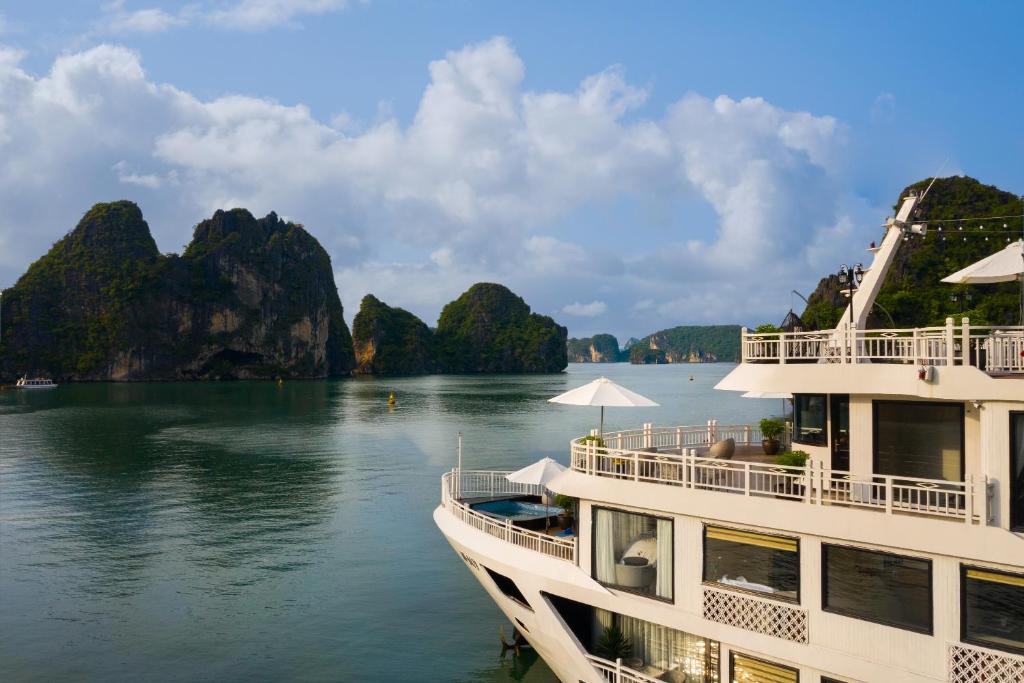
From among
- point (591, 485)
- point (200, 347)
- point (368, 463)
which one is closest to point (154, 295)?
point (200, 347)

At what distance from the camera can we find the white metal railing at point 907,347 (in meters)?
9.05

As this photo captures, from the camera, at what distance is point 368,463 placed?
42969 mm

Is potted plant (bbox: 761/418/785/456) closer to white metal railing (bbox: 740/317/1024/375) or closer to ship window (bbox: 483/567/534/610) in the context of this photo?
white metal railing (bbox: 740/317/1024/375)

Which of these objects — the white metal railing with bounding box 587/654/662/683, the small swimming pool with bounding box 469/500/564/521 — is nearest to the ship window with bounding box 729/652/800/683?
the white metal railing with bounding box 587/654/662/683

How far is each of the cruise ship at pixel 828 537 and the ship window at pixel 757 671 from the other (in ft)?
0.08

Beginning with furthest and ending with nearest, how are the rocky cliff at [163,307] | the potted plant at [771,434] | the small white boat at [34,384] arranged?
the rocky cliff at [163,307] < the small white boat at [34,384] < the potted plant at [771,434]

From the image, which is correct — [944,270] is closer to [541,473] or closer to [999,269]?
[999,269]

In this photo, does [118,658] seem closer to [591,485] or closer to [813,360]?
[591,485]

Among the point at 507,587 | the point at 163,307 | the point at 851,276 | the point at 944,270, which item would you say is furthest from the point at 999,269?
the point at 163,307

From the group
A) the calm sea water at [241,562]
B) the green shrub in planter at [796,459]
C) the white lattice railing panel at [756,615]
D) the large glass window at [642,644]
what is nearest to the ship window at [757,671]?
the large glass window at [642,644]

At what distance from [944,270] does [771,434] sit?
261 ft

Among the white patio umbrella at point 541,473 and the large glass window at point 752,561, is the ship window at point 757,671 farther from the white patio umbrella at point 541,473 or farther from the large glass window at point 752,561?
the white patio umbrella at point 541,473

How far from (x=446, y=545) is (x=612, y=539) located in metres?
14.0

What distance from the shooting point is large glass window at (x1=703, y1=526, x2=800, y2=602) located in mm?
9633
